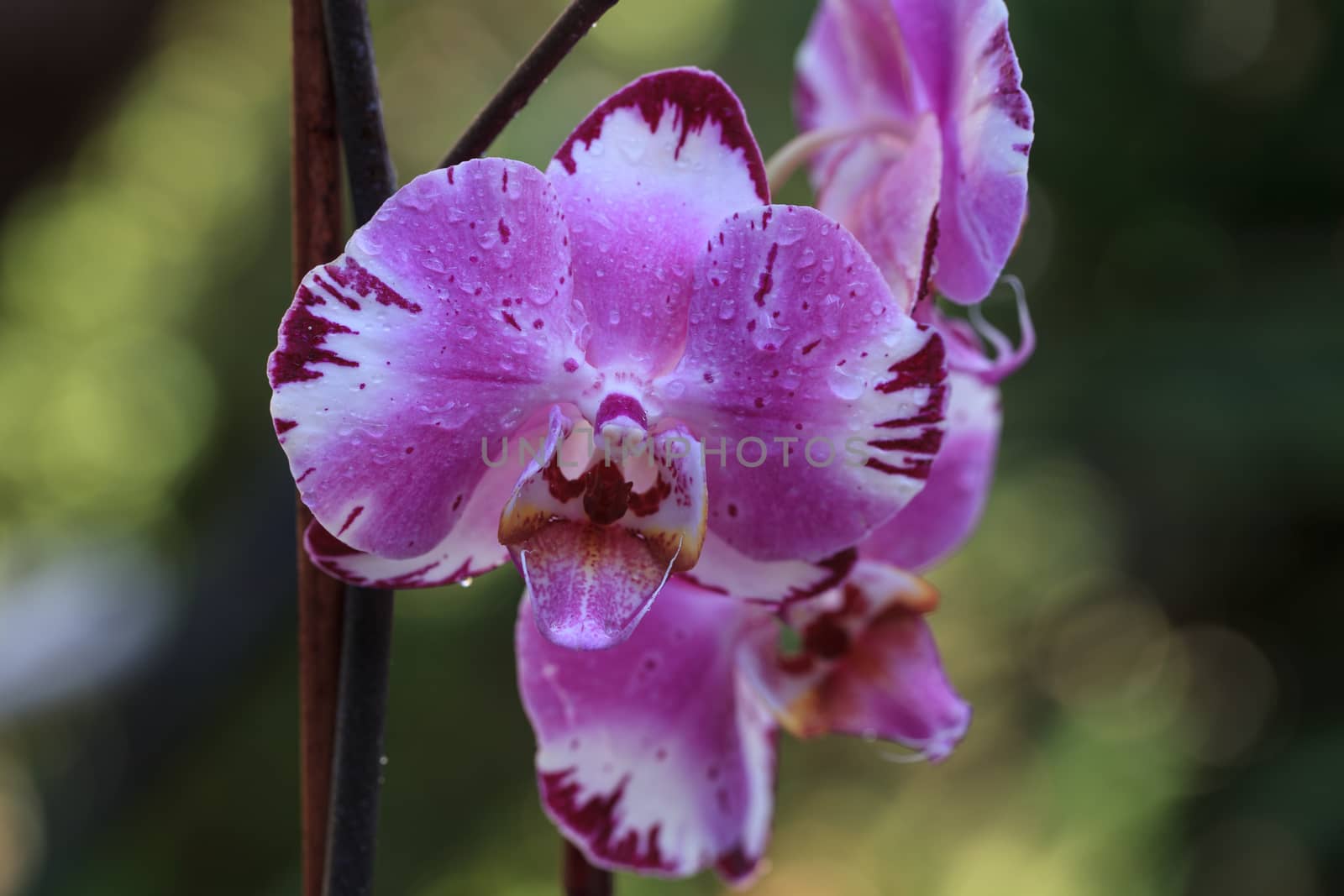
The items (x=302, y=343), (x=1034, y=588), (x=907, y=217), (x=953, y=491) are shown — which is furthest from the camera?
(x=1034, y=588)

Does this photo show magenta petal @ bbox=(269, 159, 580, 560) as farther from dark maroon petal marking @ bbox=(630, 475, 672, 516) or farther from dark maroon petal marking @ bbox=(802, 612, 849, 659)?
dark maroon petal marking @ bbox=(802, 612, 849, 659)

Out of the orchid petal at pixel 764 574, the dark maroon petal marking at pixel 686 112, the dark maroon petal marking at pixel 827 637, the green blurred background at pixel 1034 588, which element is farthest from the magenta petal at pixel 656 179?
the green blurred background at pixel 1034 588

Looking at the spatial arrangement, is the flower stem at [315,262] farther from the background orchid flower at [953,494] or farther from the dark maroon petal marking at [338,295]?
the background orchid flower at [953,494]

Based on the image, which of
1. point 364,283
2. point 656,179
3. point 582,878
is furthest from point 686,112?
point 582,878

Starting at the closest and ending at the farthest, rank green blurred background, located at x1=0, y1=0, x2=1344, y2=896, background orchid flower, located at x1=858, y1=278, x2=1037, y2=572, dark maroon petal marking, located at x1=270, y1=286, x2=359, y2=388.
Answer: dark maroon petal marking, located at x1=270, y1=286, x2=359, y2=388
background orchid flower, located at x1=858, y1=278, x2=1037, y2=572
green blurred background, located at x1=0, y1=0, x2=1344, y2=896

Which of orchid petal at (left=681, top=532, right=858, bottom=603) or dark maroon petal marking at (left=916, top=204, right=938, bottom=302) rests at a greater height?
dark maroon petal marking at (left=916, top=204, right=938, bottom=302)

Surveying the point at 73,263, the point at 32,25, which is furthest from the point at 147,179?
the point at 32,25

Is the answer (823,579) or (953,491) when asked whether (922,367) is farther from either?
(953,491)

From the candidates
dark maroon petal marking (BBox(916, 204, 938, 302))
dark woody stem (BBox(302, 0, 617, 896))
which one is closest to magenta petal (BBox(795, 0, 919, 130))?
dark maroon petal marking (BBox(916, 204, 938, 302))
